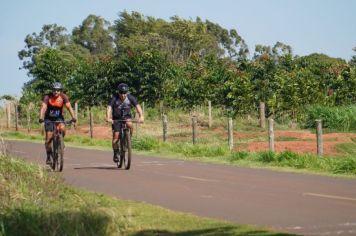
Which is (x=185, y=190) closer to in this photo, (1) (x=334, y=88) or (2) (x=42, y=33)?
(1) (x=334, y=88)

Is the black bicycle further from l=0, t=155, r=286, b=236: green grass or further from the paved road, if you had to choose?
l=0, t=155, r=286, b=236: green grass

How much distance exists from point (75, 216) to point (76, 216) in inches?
0.5

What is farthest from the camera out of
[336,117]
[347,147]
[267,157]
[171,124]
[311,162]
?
[171,124]

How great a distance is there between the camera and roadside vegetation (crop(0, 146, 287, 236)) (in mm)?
8266

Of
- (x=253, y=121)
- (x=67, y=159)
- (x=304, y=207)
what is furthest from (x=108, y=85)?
(x=304, y=207)

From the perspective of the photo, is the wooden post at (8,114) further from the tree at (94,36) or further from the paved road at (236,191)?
the tree at (94,36)

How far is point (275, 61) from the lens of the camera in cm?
4538

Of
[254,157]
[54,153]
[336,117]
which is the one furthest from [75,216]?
[336,117]

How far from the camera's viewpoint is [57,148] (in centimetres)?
1666

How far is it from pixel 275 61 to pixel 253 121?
18.2 feet

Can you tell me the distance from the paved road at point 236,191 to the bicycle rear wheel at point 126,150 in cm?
29

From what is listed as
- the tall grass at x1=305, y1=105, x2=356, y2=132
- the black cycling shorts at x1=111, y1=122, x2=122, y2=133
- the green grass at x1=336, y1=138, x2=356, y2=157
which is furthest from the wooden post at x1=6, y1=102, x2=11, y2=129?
the black cycling shorts at x1=111, y1=122, x2=122, y2=133

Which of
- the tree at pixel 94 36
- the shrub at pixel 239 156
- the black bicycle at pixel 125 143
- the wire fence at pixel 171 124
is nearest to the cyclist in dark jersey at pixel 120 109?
the black bicycle at pixel 125 143

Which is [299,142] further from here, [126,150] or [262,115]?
[126,150]
